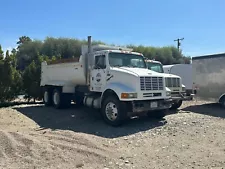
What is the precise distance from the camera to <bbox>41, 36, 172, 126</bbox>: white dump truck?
8.83 metres

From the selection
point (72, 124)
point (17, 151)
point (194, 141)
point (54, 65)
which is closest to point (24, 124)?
point (72, 124)

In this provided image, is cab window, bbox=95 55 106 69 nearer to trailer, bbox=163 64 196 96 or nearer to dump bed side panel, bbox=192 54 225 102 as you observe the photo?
dump bed side panel, bbox=192 54 225 102

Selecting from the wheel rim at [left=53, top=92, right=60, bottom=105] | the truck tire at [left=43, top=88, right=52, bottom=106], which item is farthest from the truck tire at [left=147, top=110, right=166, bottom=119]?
the truck tire at [left=43, top=88, right=52, bottom=106]

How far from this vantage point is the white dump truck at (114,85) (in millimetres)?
8828

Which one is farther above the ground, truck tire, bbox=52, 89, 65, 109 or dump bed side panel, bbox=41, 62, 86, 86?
dump bed side panel, bbox=41, 62, 86, 86

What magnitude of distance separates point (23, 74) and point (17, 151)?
38.6ft

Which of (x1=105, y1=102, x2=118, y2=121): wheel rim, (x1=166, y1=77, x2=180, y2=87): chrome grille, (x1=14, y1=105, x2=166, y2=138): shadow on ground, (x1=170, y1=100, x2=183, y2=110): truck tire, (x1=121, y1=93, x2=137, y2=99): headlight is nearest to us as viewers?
(x1=14, y1=105, x2=166, y2=138): shadow on ground

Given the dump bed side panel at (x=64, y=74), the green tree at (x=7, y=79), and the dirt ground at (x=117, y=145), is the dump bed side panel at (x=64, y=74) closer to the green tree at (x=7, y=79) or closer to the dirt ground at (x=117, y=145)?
the green tree at (x=7, y=79)

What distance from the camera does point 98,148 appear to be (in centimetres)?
626

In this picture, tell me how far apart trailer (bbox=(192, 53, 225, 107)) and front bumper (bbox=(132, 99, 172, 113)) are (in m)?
4.84

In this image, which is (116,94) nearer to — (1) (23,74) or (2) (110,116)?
(2) (110,116)

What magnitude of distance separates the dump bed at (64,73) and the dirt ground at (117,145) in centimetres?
230

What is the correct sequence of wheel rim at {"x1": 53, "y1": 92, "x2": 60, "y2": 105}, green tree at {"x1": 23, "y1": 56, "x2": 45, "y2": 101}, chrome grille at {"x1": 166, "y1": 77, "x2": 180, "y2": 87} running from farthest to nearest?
green tree at {"x1": 23, "y1": 56, "x2": 45, "y2": 101}
wheel rim at {"x1": 53, "y1": 92, "x2": 60, "y2": 105}
chrome grille at {"x1": 166, "y1": 77, "x2": 180, "y2": 87}

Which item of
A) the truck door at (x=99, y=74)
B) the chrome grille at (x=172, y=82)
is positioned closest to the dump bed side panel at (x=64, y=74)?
the truck door at (x=99, y=74)
